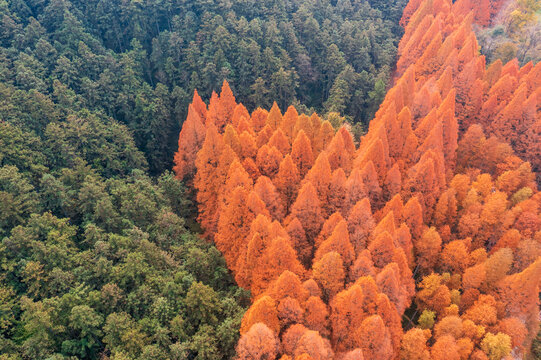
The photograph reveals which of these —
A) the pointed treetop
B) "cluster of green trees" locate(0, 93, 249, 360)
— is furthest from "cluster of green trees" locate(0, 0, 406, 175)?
the pointed treetop

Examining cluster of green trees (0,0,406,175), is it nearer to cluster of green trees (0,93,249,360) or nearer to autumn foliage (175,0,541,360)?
cluster of green trees (0,93,249,360)

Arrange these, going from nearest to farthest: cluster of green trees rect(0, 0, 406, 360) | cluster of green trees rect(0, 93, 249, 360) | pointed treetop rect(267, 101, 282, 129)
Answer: cluster of green trees rect(0, 93, 249, 360) → cluster of green trees rect(0, 0, 406, 360) → pointed treetop rect(267, 101, 282, 129)

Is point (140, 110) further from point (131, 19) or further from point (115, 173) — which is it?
point (131, 19)

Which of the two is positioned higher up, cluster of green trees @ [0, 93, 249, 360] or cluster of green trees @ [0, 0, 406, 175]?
cluster of green trees @ [0, 0, 406, 175]

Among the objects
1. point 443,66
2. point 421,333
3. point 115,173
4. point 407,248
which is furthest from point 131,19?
point 421,333

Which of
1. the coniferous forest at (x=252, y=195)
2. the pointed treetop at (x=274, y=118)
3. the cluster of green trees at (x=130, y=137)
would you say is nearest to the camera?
the coniferous forest at (x=252, y=195)

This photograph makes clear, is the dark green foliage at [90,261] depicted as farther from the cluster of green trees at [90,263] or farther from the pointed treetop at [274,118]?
the pointed treetop at [274,118]

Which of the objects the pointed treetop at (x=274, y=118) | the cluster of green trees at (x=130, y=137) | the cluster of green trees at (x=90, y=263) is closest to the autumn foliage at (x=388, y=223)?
the pointed treetop at (x=274, y=118)

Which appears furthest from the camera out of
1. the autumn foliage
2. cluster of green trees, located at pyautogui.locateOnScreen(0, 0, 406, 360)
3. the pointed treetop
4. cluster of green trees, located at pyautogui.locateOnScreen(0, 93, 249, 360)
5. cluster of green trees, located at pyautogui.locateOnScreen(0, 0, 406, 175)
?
cluster of green trees, located at pyautogui.locateOnScreen(0, 0, 406, 175)
